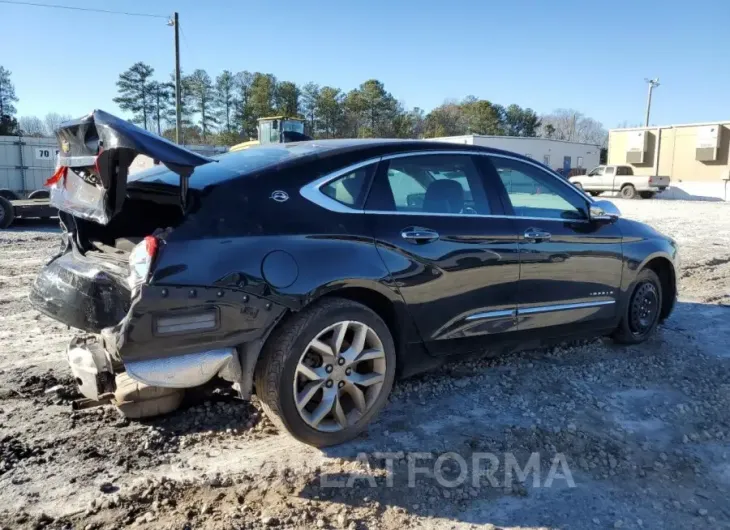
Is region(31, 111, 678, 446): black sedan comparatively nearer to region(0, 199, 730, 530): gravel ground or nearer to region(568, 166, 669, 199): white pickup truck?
region(0, 199, 730, 530): gravel ground

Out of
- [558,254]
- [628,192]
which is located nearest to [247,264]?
[558,254]

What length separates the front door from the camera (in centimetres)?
421

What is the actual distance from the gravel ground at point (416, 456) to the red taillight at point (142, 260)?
40.3 inches

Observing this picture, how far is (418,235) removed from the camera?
3.59 m

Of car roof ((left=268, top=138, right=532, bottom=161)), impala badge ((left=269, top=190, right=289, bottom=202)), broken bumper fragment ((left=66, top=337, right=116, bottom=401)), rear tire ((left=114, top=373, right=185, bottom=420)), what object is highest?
car roof ((left=268, top=138, right=532, bottom=161))

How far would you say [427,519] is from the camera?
2771mm

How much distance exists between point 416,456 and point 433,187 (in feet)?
5.62

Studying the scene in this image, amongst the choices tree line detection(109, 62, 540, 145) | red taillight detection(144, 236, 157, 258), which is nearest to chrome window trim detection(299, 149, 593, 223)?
red taillight detection(144, 236, 157, 258)

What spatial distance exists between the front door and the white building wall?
3836 centimetres

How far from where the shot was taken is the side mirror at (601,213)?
4.70m

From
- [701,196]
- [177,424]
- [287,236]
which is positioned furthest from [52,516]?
[701,196]

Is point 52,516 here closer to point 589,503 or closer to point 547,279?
point 589,503

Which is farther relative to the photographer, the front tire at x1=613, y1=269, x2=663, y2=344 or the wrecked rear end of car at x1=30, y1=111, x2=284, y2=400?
the front tire at x1=613, y1=269, x2=663, y2=344

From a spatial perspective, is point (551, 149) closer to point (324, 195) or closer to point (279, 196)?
point (324, 195)
